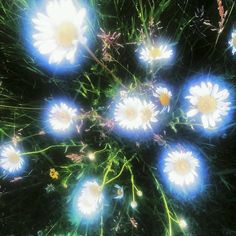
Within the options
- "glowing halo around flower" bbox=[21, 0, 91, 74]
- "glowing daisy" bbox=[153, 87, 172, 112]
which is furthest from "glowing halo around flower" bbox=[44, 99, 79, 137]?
"glowing halo around flower" bbox=[21, 0, 91, 74]

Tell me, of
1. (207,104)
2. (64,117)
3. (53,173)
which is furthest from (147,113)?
(53,173)

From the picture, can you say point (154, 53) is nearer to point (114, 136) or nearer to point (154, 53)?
point (154, 53)

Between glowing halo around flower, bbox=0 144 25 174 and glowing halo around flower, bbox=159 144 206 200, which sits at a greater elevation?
glowing halo around flower, bbox=159 144 206 200

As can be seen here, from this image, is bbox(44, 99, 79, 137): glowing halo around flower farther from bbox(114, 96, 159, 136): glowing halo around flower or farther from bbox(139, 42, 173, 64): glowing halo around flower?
bbox(139, 42, 173, 64): glowing halo around flower

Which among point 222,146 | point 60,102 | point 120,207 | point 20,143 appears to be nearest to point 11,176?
point 20,143

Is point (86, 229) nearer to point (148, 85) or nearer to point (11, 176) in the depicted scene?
point (11, 176)

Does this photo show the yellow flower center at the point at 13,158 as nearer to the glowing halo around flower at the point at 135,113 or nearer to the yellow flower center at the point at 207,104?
the glowing halo around flower at the point at 135,113
